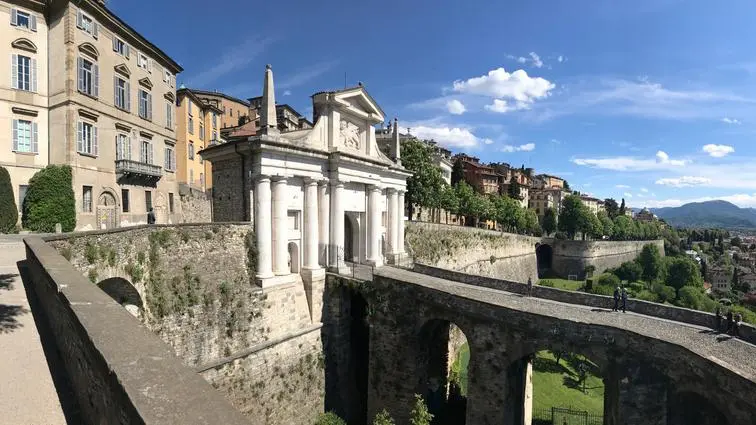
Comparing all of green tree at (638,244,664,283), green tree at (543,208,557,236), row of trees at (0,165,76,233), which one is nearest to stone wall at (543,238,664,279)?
green tree at (638,244,664,283)

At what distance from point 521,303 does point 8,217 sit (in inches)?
949

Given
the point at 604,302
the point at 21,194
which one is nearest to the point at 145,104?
the point at 21,194

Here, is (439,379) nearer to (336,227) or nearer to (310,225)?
(336,227)

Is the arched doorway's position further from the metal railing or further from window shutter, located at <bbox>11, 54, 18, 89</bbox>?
window shutter, located at <bbox>11, 54, 18, 89</bbox>

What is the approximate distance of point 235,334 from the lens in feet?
48.6

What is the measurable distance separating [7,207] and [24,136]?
4246mm

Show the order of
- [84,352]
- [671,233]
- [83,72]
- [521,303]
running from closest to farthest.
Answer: [84,352], [521,303], [83,72], [671,233]

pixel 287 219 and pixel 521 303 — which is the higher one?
pixel 287 219

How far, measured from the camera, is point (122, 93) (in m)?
24.2

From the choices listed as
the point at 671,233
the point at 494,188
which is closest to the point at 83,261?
the point at 494,188

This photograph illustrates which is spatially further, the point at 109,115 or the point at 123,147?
the point at 123,147

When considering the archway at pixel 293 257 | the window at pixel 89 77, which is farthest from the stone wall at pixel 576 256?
the window at pixel 89 77

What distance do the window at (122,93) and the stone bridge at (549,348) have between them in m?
20.3

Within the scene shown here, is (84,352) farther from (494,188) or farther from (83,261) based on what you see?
(494,188)
